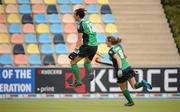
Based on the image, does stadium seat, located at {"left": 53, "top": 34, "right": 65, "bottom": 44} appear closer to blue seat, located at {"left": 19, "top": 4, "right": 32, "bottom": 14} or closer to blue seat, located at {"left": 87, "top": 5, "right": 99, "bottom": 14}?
blue seat, located at {"left": 19, "top": 4, "right": 32, "bottom": 14}

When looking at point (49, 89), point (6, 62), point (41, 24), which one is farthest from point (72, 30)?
point (49, 89)

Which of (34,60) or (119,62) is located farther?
(34,60)

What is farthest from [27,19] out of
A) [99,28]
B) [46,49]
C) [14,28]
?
[99,28]

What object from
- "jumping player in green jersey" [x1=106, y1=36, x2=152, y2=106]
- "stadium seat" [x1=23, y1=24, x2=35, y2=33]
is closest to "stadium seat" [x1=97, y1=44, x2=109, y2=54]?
"stadium seat" [x1=23, y1=24, x2=35, y2=33]

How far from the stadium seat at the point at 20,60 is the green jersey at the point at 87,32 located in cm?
691

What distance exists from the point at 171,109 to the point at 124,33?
29.4 feet

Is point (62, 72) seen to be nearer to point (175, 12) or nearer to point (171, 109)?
point (171, 109)

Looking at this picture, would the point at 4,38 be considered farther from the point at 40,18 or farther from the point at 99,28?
the point at 99,28

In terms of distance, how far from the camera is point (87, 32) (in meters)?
14.0

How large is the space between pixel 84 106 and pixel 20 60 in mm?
6225

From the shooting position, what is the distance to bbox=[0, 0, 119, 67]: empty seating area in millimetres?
20938

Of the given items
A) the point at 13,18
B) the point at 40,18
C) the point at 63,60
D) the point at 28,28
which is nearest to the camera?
the point at 63,60

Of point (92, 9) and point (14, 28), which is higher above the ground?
point (92, 9)

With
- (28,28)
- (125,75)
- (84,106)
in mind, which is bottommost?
(84,106)
